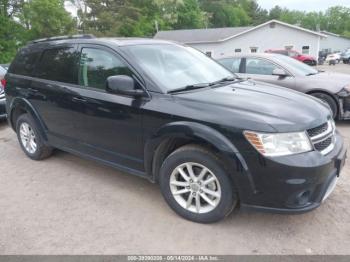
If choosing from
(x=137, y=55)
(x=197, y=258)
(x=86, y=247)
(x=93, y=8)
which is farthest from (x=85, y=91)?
(x=93, y=8)

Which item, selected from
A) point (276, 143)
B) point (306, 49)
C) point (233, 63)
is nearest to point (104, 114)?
point (276, 143)

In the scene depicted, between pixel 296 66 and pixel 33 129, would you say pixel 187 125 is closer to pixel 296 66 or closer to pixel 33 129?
pixel 33 129

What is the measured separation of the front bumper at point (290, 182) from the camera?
2.90 metres

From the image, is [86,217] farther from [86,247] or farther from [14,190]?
[14,190]

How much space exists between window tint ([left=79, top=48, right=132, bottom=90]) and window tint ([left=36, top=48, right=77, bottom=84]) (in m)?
0.17

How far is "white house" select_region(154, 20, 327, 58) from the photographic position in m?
37.1

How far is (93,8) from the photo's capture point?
136ft

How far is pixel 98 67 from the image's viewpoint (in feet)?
13.6

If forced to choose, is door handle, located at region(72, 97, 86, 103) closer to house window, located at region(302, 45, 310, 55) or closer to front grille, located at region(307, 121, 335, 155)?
front grille, located at region(307, 121, 335, 155)

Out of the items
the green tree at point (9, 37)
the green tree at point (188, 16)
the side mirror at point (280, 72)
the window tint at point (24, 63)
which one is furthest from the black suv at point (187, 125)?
the green tree at point (188, 16)

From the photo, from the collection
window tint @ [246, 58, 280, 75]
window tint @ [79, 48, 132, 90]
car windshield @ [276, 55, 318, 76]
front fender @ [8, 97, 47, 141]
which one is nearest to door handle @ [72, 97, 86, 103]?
window tint @ [79, 48, 132, 90]

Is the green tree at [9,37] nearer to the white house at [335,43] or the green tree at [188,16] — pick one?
the green tree at [188,16]

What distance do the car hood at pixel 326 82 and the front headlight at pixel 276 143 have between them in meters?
4.27

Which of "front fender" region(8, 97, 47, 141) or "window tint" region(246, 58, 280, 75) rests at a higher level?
"window tint" region(246, 58, 280, 75)
